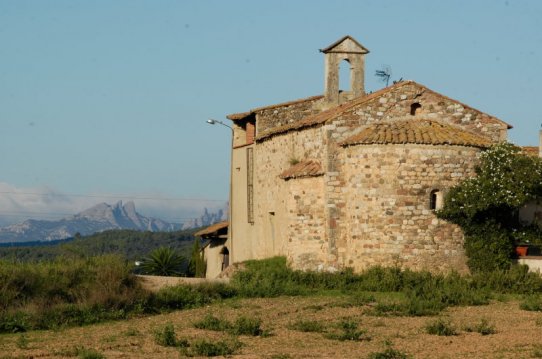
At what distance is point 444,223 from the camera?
32594mm

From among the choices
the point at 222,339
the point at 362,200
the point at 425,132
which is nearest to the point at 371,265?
the point at 362,200

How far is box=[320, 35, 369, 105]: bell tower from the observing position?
3872 cm

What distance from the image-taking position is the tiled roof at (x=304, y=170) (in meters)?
34.0

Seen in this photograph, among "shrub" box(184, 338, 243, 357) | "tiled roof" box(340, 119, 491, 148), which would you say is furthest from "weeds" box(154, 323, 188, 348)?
"tiled roof" box(340, 119, 491, 148)

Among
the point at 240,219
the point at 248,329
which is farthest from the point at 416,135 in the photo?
the point at 240,219

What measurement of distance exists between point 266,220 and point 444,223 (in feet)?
26.4

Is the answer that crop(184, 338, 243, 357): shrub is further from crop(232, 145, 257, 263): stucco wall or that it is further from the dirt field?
crop(232, 145, 257, 263): stucco wall

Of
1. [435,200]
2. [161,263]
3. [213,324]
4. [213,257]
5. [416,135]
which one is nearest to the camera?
[213,324]

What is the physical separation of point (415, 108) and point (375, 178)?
3.26m

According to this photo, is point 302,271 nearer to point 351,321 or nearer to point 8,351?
point 351,321

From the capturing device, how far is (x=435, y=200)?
3272 centimetres

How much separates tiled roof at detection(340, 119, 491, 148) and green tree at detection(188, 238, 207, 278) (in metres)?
13.1

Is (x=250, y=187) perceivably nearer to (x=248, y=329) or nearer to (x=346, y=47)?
(x=346, y=47)

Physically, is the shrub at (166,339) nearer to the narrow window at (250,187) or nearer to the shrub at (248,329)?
the shrub at (248,329)
